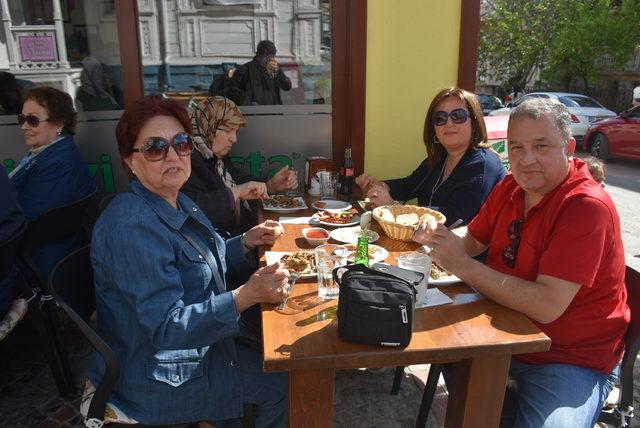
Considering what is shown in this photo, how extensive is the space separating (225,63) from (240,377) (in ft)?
10.5

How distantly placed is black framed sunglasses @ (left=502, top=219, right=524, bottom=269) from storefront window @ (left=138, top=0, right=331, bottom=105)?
2221mm

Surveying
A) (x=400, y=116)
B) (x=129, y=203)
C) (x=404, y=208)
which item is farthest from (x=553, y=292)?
(x=400, y=116)

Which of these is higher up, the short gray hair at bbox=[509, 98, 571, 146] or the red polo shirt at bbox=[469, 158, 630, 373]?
the short gray hair at bbox=[509, 98, 571, 146]

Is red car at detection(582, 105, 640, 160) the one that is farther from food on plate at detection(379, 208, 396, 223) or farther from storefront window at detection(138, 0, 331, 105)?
food on plate at detection(379, 208, 396, 223)

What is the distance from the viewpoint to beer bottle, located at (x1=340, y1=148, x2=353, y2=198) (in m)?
3.35

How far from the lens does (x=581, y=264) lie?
163 centimetres

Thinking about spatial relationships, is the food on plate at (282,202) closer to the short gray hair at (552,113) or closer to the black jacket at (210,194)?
the black jacket at (210,194)

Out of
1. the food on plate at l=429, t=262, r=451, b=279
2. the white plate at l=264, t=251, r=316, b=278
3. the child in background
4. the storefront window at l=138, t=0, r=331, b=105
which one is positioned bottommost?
the food on plate at l=429, t=262, r=451, b=279

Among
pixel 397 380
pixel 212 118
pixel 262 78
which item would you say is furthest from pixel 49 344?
pixel 262 78

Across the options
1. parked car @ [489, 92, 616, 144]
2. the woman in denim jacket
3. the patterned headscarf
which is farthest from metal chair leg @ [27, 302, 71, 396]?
parked car @ [489, 92, 616, 144]

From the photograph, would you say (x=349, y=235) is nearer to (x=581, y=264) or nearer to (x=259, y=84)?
→ (x=581, y=264)

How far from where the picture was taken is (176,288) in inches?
63.2

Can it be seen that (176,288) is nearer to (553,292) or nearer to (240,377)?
(240,377)

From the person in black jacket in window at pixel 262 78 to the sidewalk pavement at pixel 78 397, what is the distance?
86.9 inches
